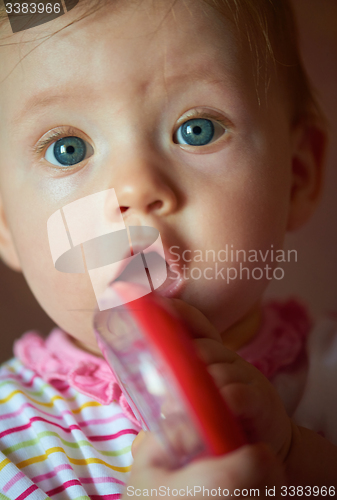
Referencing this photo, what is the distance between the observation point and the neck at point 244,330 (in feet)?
1.35

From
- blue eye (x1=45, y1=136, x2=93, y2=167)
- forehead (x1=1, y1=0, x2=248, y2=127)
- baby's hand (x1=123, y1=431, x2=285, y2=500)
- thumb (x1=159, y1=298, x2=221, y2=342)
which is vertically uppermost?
forehead (x1=1, y1=0, x2=248, y2=127)

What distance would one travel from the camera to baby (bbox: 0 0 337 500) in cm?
29

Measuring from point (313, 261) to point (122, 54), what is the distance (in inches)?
11.9

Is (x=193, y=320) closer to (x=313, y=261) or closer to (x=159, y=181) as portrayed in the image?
(x=159, y=181)

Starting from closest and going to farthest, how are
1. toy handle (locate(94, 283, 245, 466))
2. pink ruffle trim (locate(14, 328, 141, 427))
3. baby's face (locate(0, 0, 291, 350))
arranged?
1. toy handle (locate(94, 283, 245, 466))
2. baby's face (locate(0, 0, 291, 350))
3. pink ruffle trim (locate(14, 328, 141, 427))

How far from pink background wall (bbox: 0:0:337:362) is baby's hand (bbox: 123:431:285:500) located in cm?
25

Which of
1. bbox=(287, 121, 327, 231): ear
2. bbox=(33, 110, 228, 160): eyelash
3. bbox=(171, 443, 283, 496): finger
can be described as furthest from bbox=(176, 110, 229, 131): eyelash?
bbox=(171, 443, 283, 496): finger

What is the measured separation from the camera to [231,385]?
0.25 m

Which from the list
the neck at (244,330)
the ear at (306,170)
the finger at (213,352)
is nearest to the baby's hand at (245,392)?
the finger at (213,352)

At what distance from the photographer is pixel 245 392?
0.84 ft

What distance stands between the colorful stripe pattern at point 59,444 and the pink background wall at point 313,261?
65 millimetres

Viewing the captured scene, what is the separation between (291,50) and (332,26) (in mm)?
54

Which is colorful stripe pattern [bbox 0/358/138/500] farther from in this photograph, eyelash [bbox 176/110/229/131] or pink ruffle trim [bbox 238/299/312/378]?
eyelash [bbox 176/110/229/131]

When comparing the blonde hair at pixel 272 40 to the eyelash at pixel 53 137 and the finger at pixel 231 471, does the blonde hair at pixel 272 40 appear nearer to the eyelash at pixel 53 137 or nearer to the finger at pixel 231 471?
the eyelash at pixel 53 137
